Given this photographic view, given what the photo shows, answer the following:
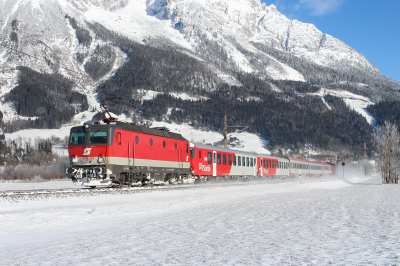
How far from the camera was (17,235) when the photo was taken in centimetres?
963

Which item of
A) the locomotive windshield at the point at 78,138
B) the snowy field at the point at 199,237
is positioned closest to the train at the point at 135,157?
the locomotive windshield at the point at 78,138

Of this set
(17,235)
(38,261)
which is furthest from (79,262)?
(17,235)

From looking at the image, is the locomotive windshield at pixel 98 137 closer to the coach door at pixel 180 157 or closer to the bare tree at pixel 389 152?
the coach door at pixel 180 157

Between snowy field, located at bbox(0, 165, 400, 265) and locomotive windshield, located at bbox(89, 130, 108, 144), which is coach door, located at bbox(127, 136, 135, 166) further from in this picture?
snowy field, located at bbox(0, 165, 400, 265)

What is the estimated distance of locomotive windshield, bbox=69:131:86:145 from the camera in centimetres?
2245

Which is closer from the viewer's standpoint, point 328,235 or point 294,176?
point 328,235

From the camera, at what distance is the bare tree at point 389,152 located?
46562 millimetres

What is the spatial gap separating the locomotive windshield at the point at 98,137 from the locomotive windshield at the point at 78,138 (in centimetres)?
62

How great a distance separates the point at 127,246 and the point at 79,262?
141 centimetres

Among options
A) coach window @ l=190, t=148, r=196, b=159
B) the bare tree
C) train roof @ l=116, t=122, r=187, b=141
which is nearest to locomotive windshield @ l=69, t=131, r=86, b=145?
train roof @ l=116, t=122, r=187, b=141

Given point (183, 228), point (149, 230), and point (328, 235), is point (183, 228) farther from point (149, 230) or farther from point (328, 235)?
point (328, 235)

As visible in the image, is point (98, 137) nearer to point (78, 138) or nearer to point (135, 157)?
point (78, 138)

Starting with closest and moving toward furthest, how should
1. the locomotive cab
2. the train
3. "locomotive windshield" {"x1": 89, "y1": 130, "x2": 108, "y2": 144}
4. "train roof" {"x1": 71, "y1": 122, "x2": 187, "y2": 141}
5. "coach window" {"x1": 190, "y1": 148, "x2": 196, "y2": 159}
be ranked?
the locomotive cab, the train, "locomotive windshield" {"x1": 89, "y1": 130, "x2": 108, "y2": 144}, "train roof" {"x1": 71, "y1": 122, "x2": 187, "y2": 141}, "coach window" {"x1": 190, "y1": 148, "x2": 196, "y2": 159}

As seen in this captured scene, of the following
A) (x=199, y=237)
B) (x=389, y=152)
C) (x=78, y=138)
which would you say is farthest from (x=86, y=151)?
(x=389, y=152)
